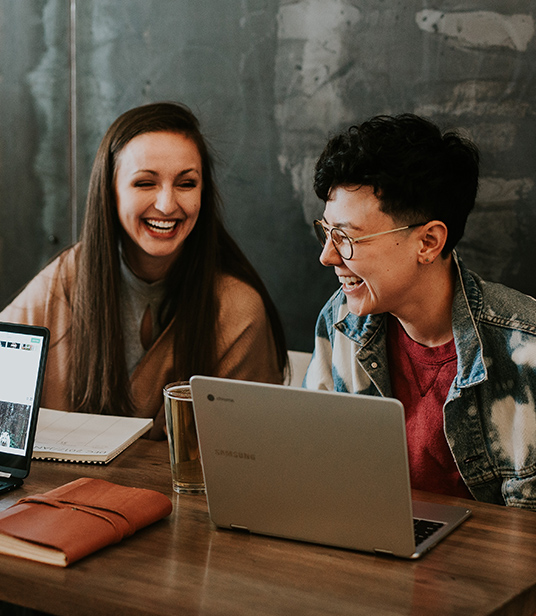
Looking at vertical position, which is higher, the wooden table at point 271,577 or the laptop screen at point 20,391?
the laptop screen at point 20,391

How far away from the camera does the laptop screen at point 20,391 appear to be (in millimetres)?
1384

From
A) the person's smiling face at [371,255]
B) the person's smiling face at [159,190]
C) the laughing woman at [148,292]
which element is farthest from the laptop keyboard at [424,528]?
the person's smiling face at [159,190]

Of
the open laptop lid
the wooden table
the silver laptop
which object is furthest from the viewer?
the open laptop lid

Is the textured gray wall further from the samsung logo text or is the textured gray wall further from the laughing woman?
the samsung logo text

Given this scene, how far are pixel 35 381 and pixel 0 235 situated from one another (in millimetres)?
1896

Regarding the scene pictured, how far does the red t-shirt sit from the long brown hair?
0.63 meters

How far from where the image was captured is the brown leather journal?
1066 mm

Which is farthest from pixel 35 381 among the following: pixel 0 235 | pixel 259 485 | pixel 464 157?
pixel 0 235

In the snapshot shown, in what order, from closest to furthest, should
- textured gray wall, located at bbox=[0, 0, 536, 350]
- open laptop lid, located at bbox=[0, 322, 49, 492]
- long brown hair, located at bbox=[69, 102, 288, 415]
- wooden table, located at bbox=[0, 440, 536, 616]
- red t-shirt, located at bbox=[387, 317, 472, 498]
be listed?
wooden table, located at bbox=[0, 440, 536, 616], open laptop lid, located at bbox=[0, 322, 49, 492], red t-shirt, located at bbox=[387, 317, 472, 498], long brown hair, located at bbox=[69, 102, 288, 415], textured gray wall, located at bbox=[0, 0, 536, 350]

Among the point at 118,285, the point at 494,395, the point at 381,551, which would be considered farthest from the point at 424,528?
the point at 118,285

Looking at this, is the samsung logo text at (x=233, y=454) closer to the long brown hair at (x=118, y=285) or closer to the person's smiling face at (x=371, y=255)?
the person's smiling face at (x=371, y=255)

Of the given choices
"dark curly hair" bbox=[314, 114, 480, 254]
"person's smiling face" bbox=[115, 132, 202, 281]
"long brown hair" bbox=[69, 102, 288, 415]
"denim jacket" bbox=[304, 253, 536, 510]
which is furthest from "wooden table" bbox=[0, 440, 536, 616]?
"person's smiling face" bbox=[115, 132, 202, 281]

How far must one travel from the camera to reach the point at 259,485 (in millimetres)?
1159

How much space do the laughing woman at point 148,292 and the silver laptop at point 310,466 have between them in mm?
879
